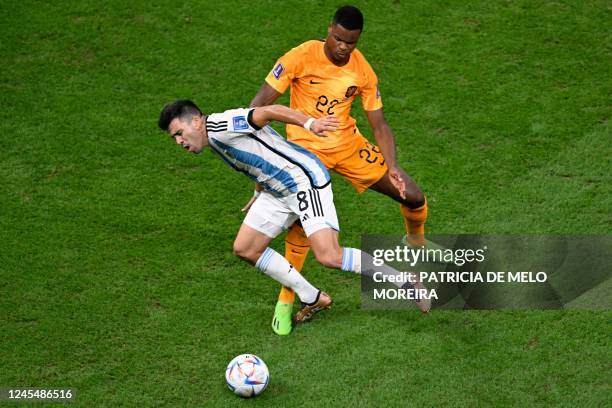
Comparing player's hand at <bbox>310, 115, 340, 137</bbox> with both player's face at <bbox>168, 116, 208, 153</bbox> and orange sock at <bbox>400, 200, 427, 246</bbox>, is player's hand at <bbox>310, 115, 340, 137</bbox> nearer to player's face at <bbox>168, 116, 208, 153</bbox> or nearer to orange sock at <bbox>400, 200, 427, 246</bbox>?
player's face at <bbox>168, 116, 208, 153</bbox>

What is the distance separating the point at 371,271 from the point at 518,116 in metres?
3.28

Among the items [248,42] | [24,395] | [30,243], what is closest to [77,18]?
[248,42]

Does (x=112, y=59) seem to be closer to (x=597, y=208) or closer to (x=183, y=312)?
(x=183, y=312)

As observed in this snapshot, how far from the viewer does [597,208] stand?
832cm

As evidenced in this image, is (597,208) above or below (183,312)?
above

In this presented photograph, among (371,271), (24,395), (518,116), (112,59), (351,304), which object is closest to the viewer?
(24,395)

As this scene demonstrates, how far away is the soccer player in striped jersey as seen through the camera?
662cm

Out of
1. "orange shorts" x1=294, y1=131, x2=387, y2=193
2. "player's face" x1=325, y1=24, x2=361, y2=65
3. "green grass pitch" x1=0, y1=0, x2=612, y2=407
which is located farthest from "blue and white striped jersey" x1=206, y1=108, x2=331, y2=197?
"green grass pitch" x1=0, y1=0, x2=612, y2=407

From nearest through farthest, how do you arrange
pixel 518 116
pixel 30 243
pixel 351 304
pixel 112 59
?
pixel 351 304 < pixel 30 243 < pixel 518 116 < pixel 112 59

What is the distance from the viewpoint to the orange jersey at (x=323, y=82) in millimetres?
7309

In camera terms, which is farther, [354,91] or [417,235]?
[417,235]

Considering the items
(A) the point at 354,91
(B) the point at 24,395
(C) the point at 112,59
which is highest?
(A) the point at 354,91

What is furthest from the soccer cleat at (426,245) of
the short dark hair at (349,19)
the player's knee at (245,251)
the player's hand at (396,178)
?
the short dark hair at (349,19)

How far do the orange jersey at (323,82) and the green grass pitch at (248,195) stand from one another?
131 centimetres
